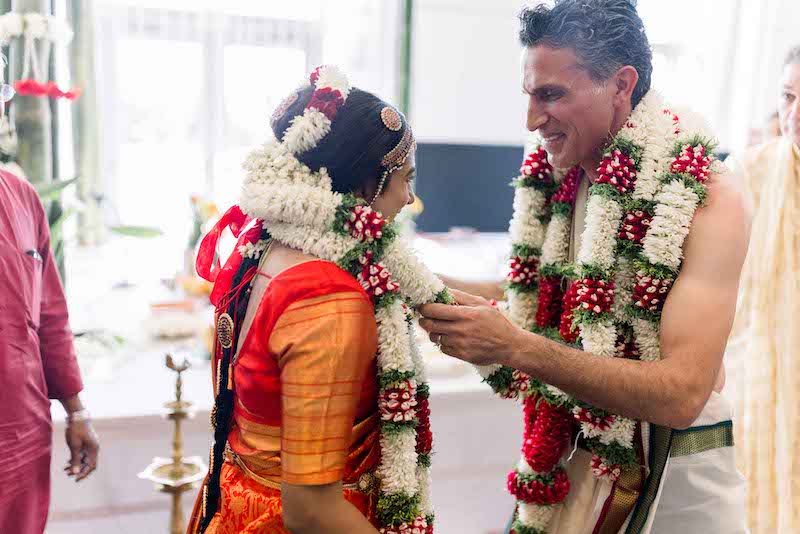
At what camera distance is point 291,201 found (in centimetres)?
115

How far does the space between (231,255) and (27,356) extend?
25.4 inches

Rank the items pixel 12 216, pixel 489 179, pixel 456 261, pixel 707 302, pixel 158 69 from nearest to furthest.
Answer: pixel 707 302 < pixel 12 216 < pixel 489 179 < pixel 456 261 < pixel 158 69

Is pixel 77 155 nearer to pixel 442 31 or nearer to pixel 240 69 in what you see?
pixel 240 69

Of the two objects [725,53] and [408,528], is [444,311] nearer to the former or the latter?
[408,528]

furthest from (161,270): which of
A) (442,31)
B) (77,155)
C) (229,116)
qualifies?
(442,31)

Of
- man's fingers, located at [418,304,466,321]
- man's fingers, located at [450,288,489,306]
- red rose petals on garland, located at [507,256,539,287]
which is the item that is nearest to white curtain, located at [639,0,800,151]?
red rose petals on garland, located at [507,256,539,287]

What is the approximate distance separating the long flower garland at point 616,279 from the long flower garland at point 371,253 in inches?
14.8

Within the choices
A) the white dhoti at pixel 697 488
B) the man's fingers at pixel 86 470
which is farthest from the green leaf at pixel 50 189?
the white dhoti at pixel 697 488

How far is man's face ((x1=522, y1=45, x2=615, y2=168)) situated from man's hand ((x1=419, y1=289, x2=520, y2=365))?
0.49 metres

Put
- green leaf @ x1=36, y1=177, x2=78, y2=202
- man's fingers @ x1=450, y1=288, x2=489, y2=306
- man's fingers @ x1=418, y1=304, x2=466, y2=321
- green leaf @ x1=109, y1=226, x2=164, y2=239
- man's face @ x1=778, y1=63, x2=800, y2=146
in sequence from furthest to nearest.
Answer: green leaf @ x1=109, y1=226, x2=164, y2=239
green leaf @ x1=36, y1=177, x2=78, y2=202
man's face @ x1=778, y1=63, x2=800, y2=146
man's fingers @ x1=450, y1=288, x2=489, y2=306
man's fingers @ x1=418, y1=304, x2=466, y2=321

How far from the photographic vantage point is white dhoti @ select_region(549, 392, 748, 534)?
1.60 meters

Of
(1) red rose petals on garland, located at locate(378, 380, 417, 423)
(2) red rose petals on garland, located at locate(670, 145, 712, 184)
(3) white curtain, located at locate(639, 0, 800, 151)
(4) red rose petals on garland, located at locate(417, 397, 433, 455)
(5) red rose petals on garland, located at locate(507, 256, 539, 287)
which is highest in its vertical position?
(3) white curtain, located at locate(639, 0, 800, 151)

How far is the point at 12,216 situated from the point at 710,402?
1.69m

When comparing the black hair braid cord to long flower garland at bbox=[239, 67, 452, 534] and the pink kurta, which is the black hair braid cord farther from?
the pink kurta
